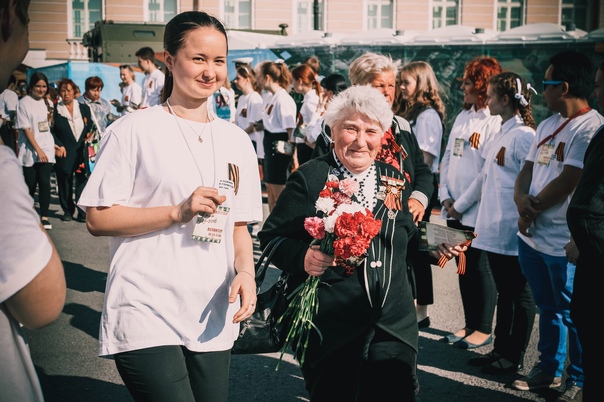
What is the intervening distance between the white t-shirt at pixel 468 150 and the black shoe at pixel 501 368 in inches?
45.6

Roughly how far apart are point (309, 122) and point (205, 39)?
21.0 feet

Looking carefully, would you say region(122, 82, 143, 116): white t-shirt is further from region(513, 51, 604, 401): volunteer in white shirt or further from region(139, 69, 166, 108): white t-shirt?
region(513, 51, 604, 401): volunteer in white shirt

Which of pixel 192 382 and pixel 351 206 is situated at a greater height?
pixel 351 206

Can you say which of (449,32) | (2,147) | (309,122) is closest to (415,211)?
(2,147)

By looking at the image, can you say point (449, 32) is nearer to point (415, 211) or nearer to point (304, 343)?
point (415, 211)

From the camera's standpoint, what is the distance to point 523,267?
477cm

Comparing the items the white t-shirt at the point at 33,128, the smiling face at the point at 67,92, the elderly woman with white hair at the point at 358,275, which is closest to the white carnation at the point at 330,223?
the elderly woman with white hair at the point at 358,275

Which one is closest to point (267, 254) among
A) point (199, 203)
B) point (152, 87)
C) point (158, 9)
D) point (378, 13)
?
point (199, 203)

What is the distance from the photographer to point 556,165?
4492 millimetres

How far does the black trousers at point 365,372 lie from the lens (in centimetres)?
316

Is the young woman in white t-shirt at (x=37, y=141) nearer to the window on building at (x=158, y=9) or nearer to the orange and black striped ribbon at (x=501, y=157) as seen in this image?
the orange and black striped ribbon at (x=501, y=157)

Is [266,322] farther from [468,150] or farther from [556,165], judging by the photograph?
[468,150]

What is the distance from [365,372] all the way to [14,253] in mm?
2027

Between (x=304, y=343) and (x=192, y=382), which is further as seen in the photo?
(x=304, y=343)
